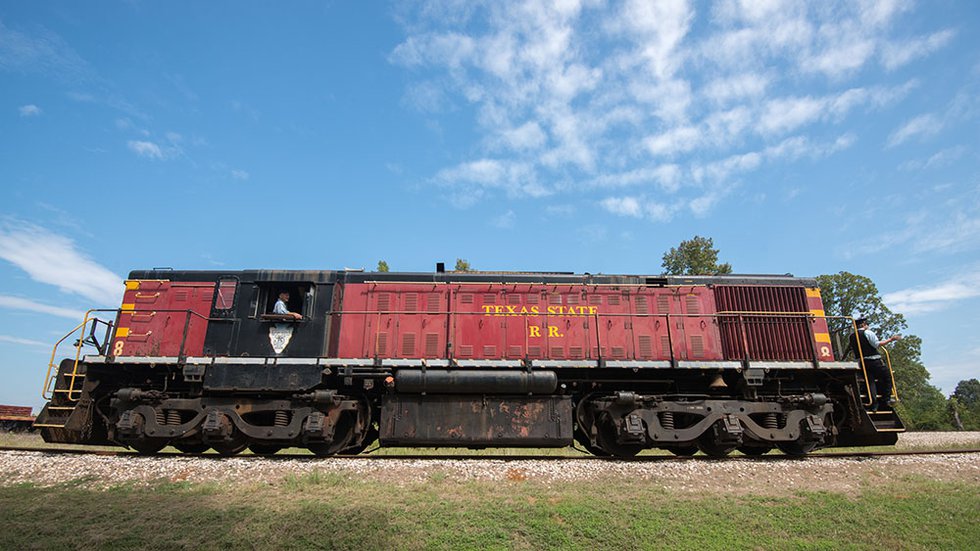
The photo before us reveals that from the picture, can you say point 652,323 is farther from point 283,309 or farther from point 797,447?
point 283,309

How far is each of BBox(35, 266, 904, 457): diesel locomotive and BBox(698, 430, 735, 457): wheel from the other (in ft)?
0.09

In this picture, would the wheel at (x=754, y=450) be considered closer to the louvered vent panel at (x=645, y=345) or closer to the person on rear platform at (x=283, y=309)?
the louvered vent panel at (x=645, y=345)

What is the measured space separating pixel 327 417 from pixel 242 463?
5.44 ft

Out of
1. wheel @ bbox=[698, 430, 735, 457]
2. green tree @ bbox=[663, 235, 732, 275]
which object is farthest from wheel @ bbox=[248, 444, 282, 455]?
green tree @ bbox=[663, 235, 732, 275]

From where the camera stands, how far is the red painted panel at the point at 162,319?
396 inches

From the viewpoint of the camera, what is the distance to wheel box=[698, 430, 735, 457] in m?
9.61

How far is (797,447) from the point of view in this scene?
963 centimetres

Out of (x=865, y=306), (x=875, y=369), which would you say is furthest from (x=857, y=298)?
(x=875, y=369)

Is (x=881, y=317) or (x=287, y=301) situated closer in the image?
(x=287, y=301)

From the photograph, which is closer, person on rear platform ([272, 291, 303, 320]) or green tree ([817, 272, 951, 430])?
person on rear platform ([272, 291, 303, 320])

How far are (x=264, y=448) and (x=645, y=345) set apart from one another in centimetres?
819

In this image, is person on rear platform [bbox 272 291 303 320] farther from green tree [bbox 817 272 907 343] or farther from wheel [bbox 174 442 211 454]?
green tree [bbox 817 272 907 343]

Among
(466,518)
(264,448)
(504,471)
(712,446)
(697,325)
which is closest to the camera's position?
(466,518)

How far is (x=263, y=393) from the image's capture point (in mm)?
9516
